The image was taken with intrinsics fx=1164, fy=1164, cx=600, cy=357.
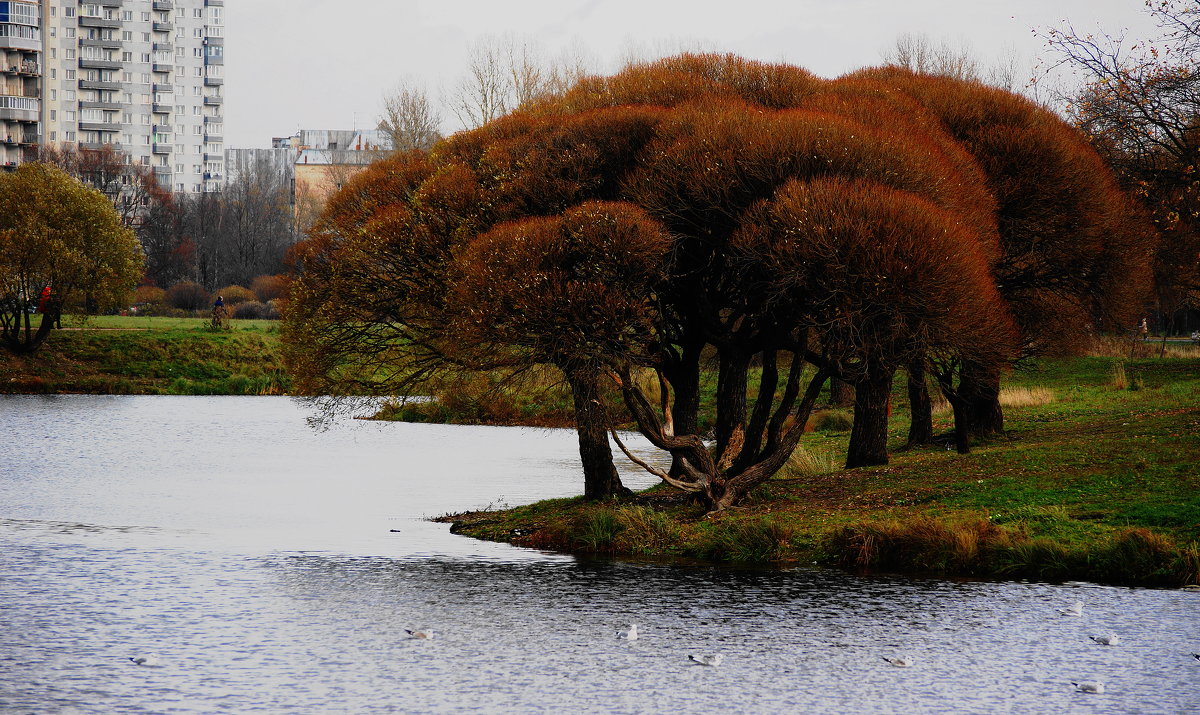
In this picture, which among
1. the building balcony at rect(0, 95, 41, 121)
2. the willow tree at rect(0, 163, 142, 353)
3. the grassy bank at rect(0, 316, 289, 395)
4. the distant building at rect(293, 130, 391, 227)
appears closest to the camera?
the willow tree at rect(0, 163, 142, 353)

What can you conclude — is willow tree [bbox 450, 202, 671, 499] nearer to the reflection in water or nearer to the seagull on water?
the reflection in water

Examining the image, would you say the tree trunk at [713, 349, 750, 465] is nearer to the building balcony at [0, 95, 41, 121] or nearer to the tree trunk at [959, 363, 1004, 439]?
the tree trunk at [959, 363, 1004, 439]

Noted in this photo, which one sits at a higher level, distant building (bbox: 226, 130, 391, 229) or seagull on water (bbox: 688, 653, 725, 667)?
distant building (bbox: 226, 130, 391, 229)

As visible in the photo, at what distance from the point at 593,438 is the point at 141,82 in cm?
15931

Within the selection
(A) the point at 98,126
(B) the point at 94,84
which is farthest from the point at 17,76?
(A) the point at 98,126

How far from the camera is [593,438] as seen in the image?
27.1 m

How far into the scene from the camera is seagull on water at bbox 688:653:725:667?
1555 centimetres

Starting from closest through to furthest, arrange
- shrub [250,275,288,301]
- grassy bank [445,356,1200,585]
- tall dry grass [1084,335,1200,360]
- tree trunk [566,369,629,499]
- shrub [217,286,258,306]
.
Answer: grassy bank [445,356,1200,585], tree trunk [566,369,629,499], tall dry grass [1084,335,1200,360], shrub [217,286,258,306], shrub [250,275,288,301]

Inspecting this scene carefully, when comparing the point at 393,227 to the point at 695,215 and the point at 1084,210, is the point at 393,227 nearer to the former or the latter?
the point at 695,215

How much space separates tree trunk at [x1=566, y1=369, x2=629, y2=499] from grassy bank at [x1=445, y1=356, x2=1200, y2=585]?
68 centimetres

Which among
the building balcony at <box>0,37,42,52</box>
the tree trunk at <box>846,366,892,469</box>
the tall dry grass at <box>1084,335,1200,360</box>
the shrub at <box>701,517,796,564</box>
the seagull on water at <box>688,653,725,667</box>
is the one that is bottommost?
the seagull on water at <box>688,653,725,667</box>

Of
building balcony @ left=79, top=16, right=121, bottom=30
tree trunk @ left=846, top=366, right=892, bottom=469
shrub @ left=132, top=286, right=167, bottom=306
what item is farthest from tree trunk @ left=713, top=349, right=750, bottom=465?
building balcony @ left=79, top=16, right=121, bottom=30

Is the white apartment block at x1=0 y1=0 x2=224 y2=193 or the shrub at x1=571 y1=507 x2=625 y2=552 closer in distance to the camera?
the shrub at x1=571 y1=507 x2=625 y2=552

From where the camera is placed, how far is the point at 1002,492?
24.8m
